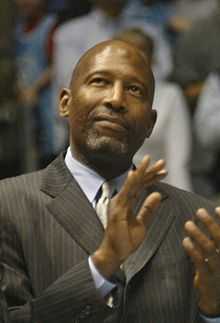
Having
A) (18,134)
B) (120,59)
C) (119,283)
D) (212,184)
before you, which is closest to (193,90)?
(212,184)

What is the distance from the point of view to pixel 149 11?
22.4ft

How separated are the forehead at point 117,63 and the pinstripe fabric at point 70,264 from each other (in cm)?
39

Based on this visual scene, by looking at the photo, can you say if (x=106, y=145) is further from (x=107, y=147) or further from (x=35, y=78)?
(x=35, y=78)

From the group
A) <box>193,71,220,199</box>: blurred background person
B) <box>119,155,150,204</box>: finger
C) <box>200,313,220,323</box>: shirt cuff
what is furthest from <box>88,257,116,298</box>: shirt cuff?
<box>193,71,220,199</box>: blurred background person

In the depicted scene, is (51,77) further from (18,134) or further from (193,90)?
(193,90)

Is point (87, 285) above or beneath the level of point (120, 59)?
beneath

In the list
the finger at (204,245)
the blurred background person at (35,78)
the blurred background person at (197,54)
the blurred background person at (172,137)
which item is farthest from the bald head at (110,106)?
the blurred background person at (35,78)

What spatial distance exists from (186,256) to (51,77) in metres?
3.50

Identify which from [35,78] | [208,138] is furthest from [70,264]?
[35,78]

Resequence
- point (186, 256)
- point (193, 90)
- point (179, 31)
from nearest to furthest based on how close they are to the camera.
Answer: point (186, 256) → point (193, 90) → point (179, 31)

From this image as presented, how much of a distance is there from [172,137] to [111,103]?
8.12ft

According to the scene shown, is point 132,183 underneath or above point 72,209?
above

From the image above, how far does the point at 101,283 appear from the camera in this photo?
10.5 feet

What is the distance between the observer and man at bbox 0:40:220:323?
3168 mm
